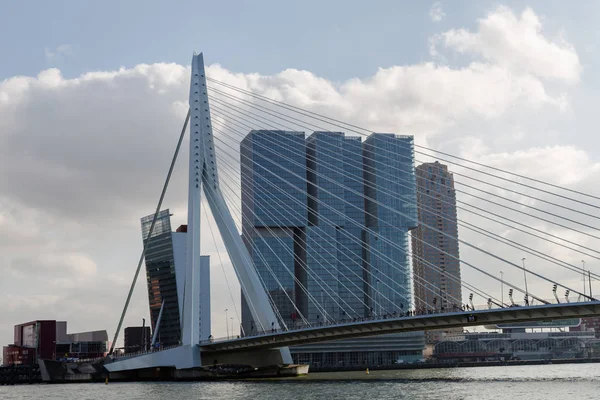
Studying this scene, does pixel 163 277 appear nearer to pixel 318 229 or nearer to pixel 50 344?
pixel 50 344

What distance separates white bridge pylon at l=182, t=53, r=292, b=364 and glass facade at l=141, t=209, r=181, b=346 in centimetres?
7890

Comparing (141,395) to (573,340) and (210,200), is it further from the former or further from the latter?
(573,340)

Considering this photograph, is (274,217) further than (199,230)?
Yes

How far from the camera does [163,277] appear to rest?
14825 cm

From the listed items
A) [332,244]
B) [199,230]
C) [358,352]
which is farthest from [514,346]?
[199,230]

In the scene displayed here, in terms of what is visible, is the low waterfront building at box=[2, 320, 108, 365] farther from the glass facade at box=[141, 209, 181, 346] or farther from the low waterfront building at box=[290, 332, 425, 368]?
the low waterfront building at box=[290, 332, 425, 368]

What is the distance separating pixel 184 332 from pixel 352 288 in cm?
8699

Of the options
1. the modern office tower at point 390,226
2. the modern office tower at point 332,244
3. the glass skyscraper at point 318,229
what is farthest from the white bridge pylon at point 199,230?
the modern office tower at point 390,226

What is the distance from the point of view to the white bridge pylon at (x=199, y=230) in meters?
63.5

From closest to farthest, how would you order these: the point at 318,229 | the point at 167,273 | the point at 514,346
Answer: the point at 167,273 → the point at 318,229 → the point at 514,346

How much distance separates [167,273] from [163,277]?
138 centimetres

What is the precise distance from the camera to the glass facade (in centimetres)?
14562

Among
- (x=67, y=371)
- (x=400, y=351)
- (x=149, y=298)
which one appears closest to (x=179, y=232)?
(x=149, y=298)

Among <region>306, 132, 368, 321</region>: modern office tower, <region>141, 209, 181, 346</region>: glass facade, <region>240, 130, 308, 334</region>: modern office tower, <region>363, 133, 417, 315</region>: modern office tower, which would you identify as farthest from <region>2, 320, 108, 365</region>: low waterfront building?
<region>363, 133, 417, 315</region>: modern office tower
